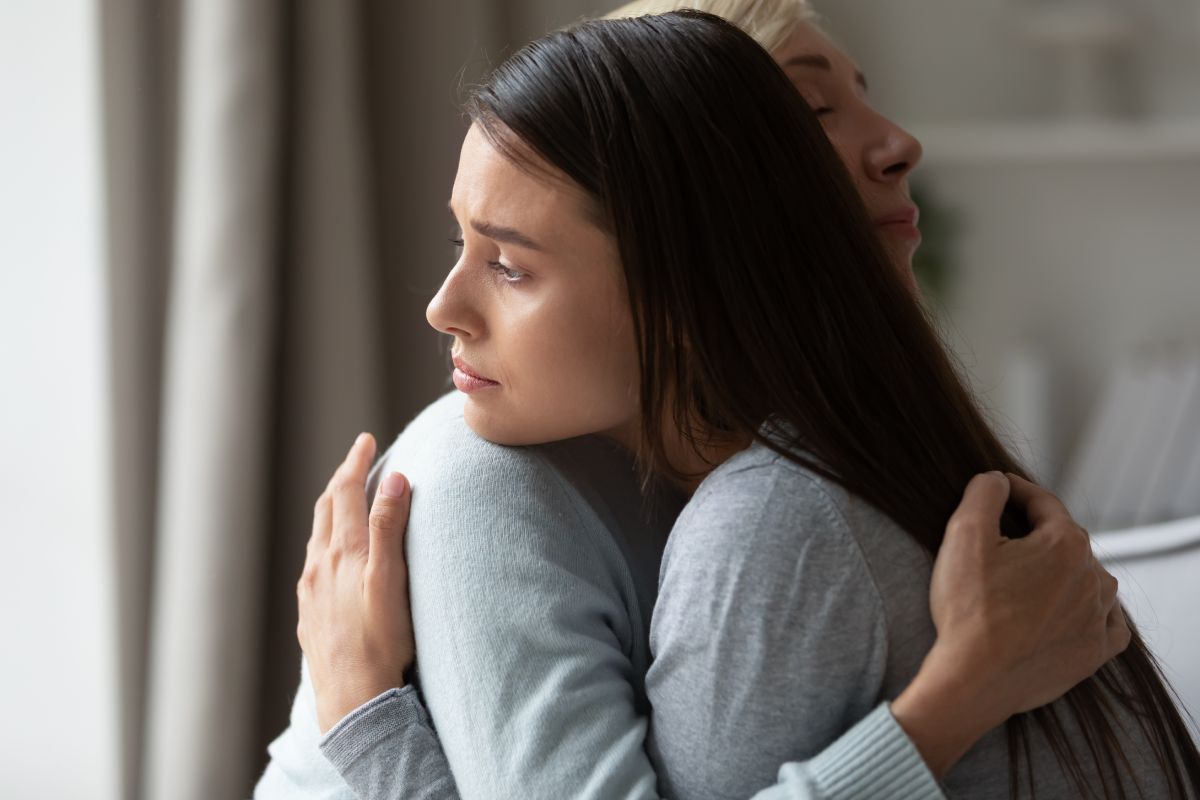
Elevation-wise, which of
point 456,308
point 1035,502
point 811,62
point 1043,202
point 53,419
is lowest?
point 53,419

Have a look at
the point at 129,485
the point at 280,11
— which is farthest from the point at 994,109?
the point at 129,485

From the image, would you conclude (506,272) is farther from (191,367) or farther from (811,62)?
(191,367)

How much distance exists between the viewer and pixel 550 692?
81 cm

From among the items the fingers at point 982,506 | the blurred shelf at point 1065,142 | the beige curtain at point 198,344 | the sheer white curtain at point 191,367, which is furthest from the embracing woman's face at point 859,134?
the blurred shelf at point 1065,142

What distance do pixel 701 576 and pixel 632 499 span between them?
24 cm

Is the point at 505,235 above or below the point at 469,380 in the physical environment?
above

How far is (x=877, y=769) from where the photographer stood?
2.50ft

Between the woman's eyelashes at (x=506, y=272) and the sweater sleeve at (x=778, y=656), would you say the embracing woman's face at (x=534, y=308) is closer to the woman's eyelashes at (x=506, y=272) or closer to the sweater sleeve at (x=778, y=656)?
the woman's eyelashes at (x=506, y=272)

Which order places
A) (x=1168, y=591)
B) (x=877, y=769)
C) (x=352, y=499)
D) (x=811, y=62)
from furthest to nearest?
(x=1168, y=591) < (x=811, y=62) < (x=352, y=499) < (x=877, y=769)

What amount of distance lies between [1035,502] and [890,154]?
397 mm

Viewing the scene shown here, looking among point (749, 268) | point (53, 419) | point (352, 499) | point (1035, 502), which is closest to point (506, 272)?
point (749, 268)

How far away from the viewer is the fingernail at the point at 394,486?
958mm

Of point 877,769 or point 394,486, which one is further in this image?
point 394,486

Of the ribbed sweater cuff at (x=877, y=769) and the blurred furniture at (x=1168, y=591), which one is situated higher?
the ribbed sweater cuff at (x=877, y=769)
